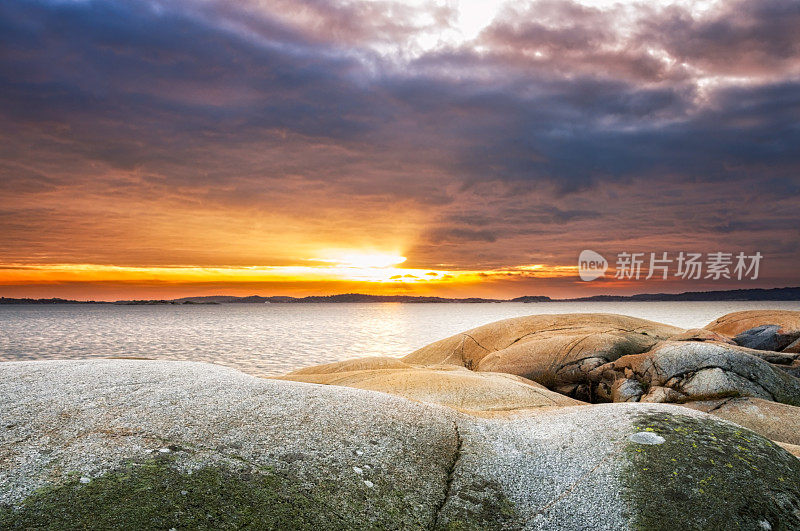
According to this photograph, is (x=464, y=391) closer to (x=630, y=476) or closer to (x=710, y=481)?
(x=630, y=476)

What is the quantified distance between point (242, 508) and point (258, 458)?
0.72 meters

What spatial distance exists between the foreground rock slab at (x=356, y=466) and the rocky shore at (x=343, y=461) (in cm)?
2

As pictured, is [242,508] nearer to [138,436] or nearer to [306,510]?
[306,510]

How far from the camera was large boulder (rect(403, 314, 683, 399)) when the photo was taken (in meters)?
13.2

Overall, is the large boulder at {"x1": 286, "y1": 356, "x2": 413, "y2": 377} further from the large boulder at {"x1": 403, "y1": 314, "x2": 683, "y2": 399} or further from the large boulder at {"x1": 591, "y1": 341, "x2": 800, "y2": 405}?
the large boulder at {"x1": 591, "y1": 341, "x2": 800, "y2": 405}

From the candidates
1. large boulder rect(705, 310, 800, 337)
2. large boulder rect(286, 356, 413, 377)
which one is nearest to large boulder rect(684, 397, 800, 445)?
large boulder rect(286, 356, 413, 377)

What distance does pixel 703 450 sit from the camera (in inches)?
Answer: 199

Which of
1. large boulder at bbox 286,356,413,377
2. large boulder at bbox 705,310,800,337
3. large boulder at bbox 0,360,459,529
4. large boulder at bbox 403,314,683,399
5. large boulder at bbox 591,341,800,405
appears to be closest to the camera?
large boulder at bbox 0,360,459,529

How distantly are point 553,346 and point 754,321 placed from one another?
489 inches

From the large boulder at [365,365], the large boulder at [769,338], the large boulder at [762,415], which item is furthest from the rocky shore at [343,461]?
the large boulder at [769,338]

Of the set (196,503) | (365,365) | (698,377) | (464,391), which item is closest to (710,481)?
(196,503)

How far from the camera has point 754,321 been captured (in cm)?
2050

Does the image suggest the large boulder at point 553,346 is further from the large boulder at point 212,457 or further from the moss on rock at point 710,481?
the large boulder at point 212,457

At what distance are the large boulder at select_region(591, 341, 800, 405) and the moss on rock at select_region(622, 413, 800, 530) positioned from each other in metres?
5.18
